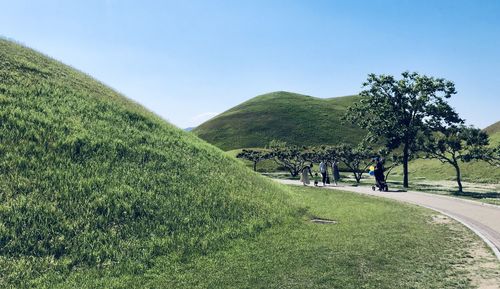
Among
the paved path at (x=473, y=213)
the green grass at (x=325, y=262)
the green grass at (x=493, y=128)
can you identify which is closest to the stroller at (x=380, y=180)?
the paved path at (x=473, y=213)

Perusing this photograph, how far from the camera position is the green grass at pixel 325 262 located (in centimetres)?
922

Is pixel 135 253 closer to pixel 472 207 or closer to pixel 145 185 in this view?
pixel 145 185

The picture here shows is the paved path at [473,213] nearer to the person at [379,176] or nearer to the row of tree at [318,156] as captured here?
the person at [379,176]

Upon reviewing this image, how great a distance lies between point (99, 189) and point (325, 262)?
8475mm

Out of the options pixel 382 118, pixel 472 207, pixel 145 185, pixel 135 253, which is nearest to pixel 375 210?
pixel 472 207

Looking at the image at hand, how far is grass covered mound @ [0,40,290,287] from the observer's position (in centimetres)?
1038

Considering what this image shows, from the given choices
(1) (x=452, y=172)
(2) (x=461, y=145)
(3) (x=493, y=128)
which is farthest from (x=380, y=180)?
(3) (x=493, y=128)

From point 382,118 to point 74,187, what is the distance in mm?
35080

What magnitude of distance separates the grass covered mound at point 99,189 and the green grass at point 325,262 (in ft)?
2.60

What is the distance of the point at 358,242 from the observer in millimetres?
12961

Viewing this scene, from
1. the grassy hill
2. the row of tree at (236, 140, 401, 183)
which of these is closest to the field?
the row of tree at (236, 140, 401, 183)

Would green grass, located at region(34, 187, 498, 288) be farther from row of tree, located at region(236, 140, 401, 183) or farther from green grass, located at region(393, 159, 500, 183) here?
green grass, located at region(393, 159, 500, 183)

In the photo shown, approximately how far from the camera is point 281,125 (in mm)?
123938

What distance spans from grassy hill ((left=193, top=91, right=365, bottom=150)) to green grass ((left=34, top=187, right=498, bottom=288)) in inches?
3428
